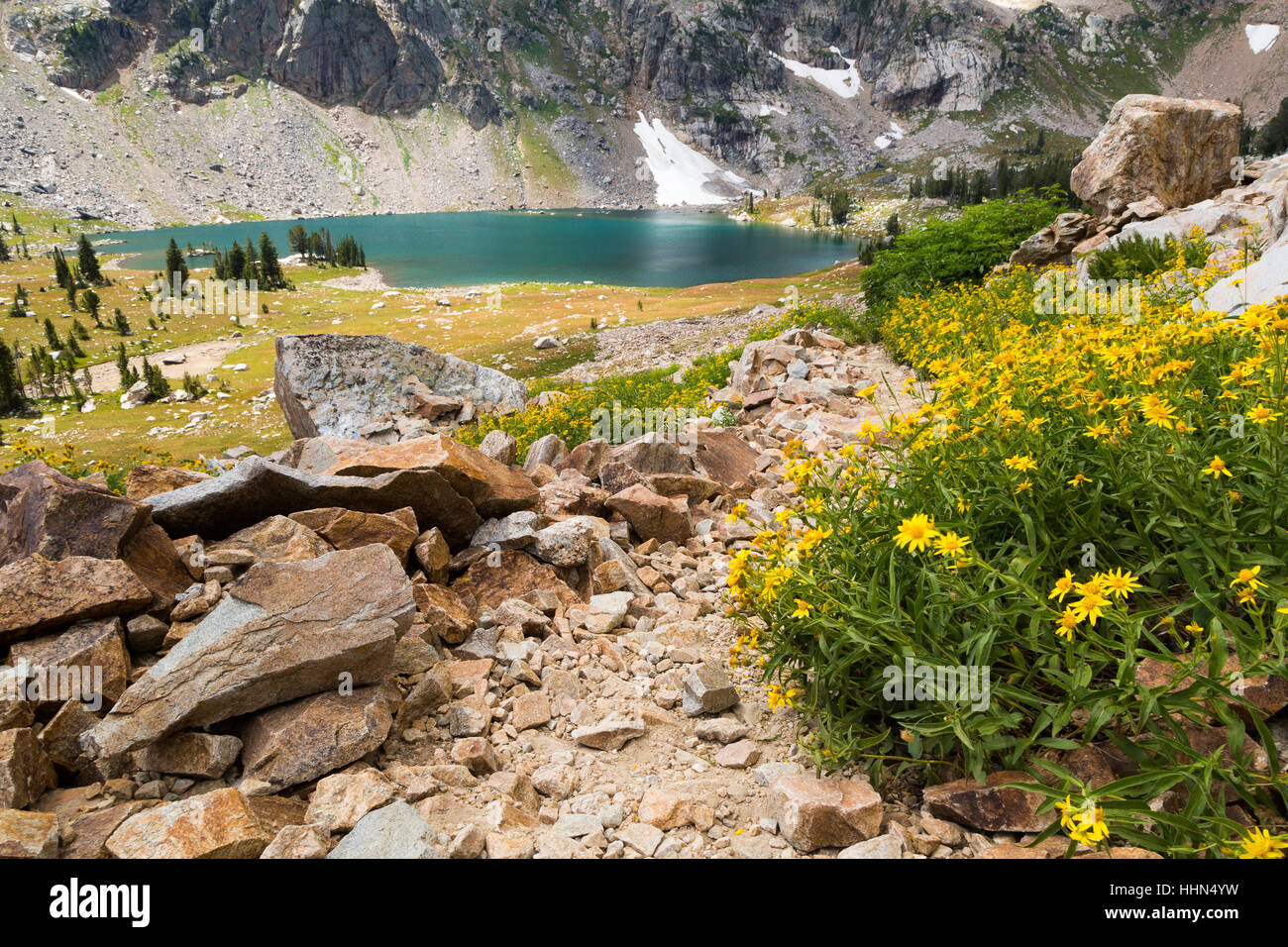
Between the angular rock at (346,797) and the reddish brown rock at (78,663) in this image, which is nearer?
the angular rock at (346,797)

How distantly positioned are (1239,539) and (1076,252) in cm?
2038

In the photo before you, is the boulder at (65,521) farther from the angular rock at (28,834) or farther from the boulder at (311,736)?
the angular rock at (28,834)

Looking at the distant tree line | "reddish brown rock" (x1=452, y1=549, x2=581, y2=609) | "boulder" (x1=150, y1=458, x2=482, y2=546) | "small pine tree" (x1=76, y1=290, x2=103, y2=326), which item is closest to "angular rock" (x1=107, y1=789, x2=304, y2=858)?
"reddish brown rock" (x1=452, y1=549, x2=581, y2=609)

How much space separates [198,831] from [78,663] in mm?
1812

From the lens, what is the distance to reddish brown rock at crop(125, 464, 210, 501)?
6445 mm

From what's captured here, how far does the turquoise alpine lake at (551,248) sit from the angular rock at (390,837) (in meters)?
80.3

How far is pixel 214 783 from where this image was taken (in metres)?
3.72

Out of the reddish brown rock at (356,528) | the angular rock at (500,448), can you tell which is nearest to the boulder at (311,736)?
the reddish brown rock at (356,528)

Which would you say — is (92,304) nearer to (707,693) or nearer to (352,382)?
(352,382)

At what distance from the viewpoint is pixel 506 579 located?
21.1 ft

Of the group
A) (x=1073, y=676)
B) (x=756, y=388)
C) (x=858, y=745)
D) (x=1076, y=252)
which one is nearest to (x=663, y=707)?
(x=858, y=745)

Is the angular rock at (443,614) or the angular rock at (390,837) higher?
the angular rock at (443,614)

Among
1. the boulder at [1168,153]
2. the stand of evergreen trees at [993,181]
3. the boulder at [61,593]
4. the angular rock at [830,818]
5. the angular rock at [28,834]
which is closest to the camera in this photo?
the angular rock at [28,834]

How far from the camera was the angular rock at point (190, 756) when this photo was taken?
12.1ft
